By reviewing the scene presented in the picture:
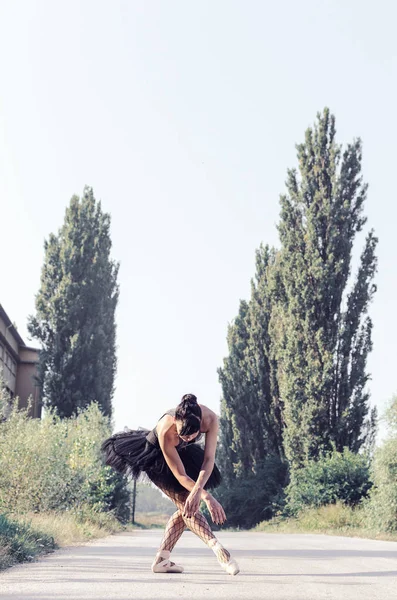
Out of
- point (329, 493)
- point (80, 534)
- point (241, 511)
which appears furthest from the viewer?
point (241, 511)

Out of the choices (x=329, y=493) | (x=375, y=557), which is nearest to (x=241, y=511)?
(x=329, y=493)

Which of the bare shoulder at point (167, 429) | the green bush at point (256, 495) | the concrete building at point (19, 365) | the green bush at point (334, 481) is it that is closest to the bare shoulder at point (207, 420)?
the bare shoulder at point (167, 429)

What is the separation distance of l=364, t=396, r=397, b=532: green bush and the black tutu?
14321 mm

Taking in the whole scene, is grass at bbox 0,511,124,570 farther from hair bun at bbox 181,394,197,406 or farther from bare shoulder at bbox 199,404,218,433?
hair bun at bbox 181,394,197,406

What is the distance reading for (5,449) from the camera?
58.4 ft

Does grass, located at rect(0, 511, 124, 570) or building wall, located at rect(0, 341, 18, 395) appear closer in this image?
grass, located at rect(0, 511, 124, 570)

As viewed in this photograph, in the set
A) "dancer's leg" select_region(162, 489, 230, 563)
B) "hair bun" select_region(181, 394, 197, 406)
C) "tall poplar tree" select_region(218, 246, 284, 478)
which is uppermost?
"tall poplar tree" select_region(218, 246, 284, 478)

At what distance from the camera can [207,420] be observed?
739 cm

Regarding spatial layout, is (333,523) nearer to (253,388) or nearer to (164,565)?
(253,388)

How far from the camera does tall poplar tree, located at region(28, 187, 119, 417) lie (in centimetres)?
3966

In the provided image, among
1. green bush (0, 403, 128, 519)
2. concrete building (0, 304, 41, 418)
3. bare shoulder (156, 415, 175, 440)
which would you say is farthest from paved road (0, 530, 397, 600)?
concrete building (0, 304, 41, 418)

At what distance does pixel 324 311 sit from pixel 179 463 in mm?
26312

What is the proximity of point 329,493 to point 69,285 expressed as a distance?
1652cm

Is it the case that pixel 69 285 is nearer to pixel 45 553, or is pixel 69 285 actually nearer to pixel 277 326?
pixel 277 326
